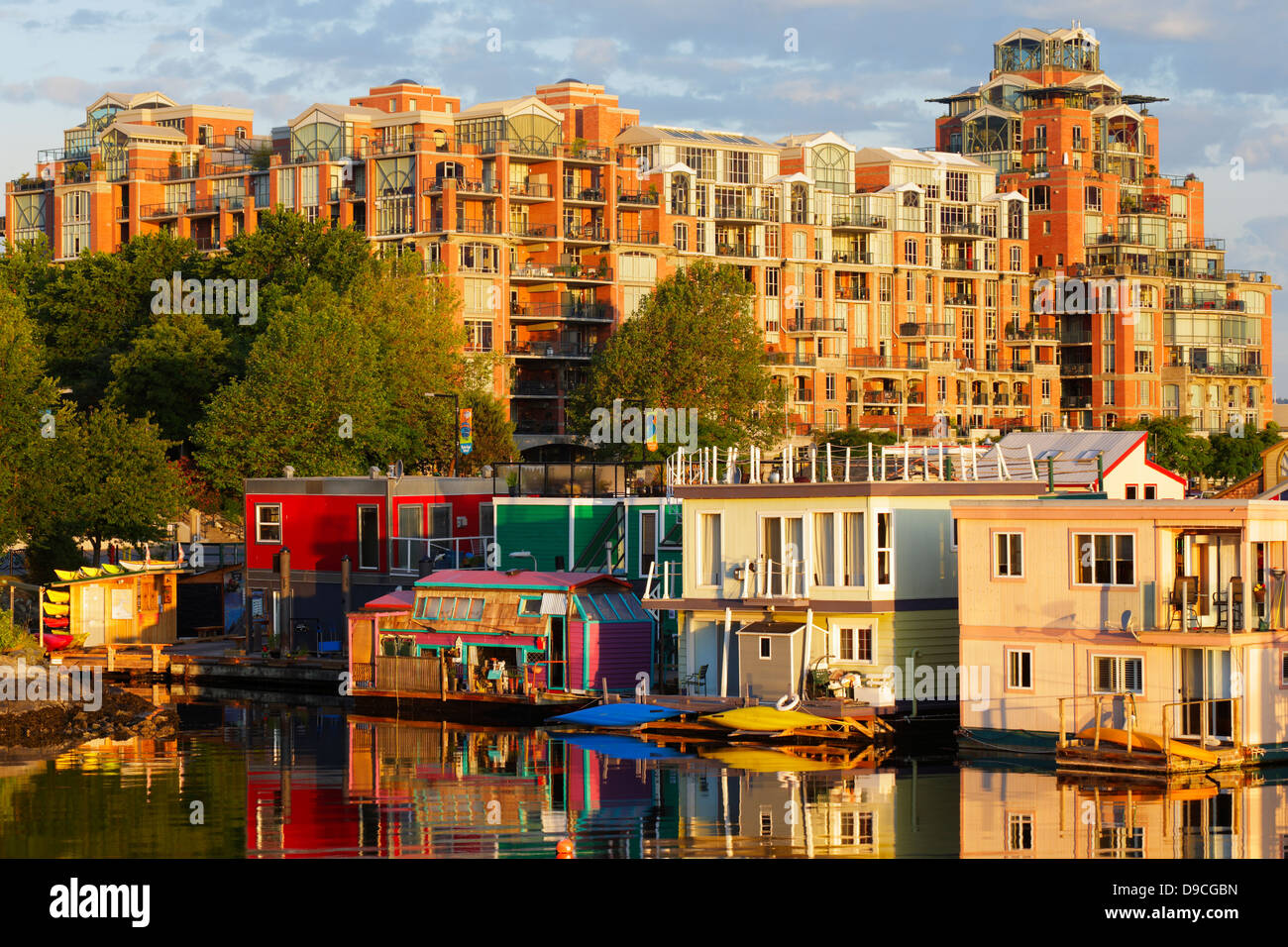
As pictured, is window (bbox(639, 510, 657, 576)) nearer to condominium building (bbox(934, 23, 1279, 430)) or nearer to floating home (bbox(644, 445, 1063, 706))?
floating home (bbox(644, 445, 1063, 706))

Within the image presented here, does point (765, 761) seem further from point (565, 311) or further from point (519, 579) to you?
point (565, 311)

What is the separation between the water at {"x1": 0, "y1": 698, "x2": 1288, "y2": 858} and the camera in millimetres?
36875

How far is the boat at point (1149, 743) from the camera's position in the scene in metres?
43.1

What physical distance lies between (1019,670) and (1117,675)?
95.6 inches

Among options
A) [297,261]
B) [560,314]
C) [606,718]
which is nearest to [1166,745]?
[606,718]

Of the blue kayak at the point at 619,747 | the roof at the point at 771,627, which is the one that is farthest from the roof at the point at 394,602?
the roof at the point at 771,627

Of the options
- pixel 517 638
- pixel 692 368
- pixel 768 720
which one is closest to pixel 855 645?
pixel 768 720

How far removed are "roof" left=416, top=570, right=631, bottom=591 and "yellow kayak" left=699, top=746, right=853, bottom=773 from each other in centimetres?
800

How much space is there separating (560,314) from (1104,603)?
9049 cm

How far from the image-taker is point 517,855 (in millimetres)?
35781

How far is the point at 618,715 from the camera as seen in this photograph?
52.0m

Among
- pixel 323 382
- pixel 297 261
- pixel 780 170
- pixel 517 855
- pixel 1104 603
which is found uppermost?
pixel 780 170

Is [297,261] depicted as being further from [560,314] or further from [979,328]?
[979,328]

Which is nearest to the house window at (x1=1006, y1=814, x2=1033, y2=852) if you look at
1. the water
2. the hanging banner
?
the water
